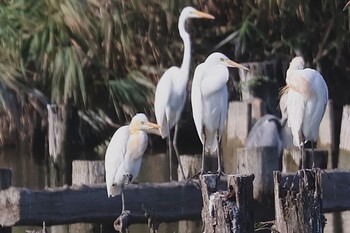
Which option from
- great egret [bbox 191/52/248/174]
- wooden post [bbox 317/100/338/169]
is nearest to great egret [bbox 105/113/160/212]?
great egret [bbox 191/52/248/174]

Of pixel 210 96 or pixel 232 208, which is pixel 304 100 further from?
pixel 232 208

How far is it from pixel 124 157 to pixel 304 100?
1.21 metres

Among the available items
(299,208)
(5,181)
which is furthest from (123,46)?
(299,208)

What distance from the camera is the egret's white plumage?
7.26 metres

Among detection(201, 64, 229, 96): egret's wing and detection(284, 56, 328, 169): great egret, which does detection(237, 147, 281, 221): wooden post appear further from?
detection(201, 64, 229, 96): egret's wing

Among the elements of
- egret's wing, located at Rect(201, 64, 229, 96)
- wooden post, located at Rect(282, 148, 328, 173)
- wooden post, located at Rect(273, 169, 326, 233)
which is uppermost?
egret's wing, located at Rect(201, 64, 229, 96)

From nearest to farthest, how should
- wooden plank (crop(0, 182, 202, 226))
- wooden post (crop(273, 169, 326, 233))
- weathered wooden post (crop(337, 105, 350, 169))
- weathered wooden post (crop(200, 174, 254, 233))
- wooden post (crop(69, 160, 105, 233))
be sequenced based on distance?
weathered wooden post (crop(200, 174, 254, 233)) → wooden post (crop(273, 169, 326, 233)) → wooden plank (crop(0, 182, 202, 226)) → wooden post (crop(69, 160, 105, 233)) → weathered wooden post (crop(337, 105, 350, 169))

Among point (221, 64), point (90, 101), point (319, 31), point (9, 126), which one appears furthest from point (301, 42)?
point (221, 64)

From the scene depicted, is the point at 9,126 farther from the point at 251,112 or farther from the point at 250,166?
the point at 250,166

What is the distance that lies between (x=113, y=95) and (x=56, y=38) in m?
0.85

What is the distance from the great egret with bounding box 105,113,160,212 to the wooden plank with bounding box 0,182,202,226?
115 millimetres

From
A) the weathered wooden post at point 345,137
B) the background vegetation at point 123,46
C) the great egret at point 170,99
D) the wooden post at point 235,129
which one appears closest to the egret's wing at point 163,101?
the great egret at point 170,99

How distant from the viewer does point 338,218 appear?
29.3ft

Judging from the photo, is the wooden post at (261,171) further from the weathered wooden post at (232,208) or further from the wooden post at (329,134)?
the wooden post at (329,134)
